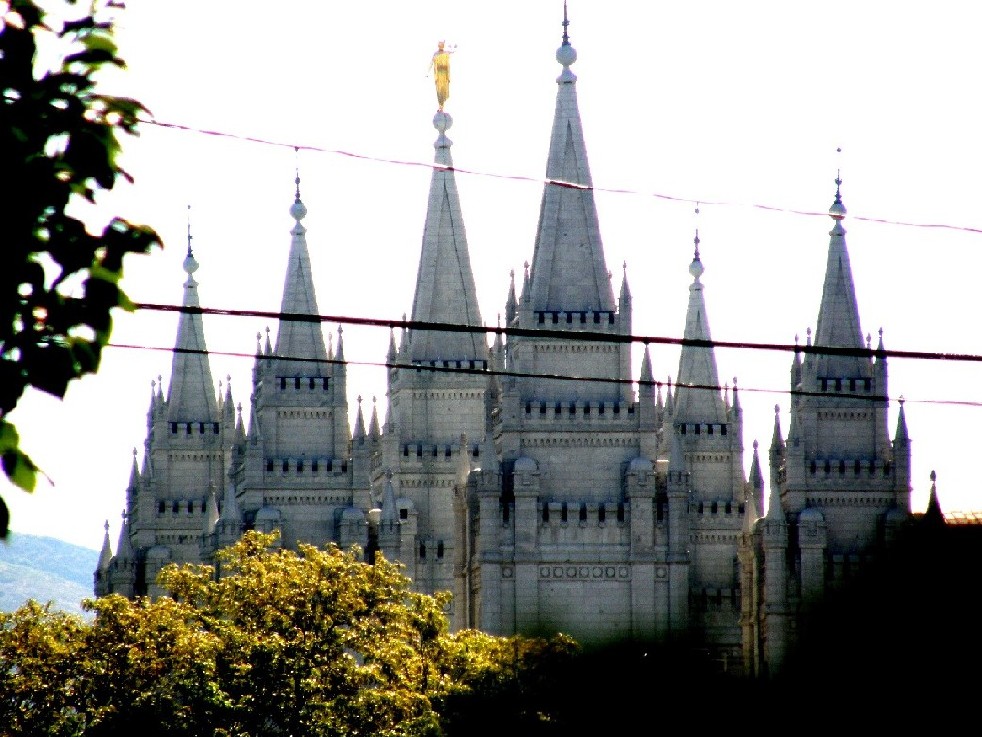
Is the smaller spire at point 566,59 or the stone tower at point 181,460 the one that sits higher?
the smaller spire at point 566,59

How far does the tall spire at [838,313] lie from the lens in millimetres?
92750

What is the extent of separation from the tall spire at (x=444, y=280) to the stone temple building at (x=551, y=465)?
0.30 ft

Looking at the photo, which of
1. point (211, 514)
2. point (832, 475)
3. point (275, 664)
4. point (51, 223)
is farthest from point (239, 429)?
point (51, 223)

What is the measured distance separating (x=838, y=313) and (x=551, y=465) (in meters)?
15.0

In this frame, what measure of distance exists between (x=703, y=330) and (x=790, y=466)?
51.4 feet

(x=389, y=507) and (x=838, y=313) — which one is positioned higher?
(x=838, y=313)

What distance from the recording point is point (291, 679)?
55.8 m

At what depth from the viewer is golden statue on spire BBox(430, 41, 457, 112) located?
3949 inches

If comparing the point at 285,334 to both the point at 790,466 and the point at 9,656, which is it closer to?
the point at 790,466

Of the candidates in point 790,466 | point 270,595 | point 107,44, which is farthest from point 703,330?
point 107,44

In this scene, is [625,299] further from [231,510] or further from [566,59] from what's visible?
[231,510]

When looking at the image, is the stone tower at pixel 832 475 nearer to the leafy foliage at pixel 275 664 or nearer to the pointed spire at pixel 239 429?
the pointed spire at pixel 239 429

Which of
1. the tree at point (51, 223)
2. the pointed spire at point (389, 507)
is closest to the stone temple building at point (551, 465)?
the pointed spire at point (389, 507)

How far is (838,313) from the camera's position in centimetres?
9300
